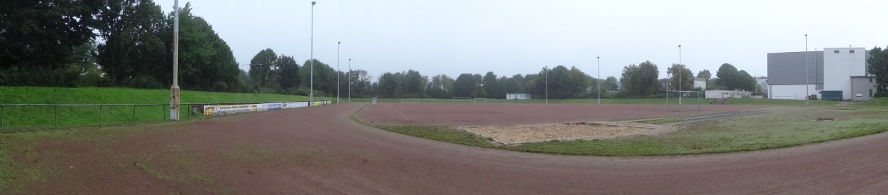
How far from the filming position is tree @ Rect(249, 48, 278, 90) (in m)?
111

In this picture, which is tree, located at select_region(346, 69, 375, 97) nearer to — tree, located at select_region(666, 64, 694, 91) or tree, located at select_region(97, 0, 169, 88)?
tree, located at select_region(666, 64, 694, 91)

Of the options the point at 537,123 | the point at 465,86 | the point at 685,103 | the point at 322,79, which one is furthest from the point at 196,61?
the point at 465,86

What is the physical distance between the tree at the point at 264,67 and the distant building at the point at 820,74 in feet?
320

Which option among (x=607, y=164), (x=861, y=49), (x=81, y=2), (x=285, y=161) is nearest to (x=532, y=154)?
(x=607, y=164)

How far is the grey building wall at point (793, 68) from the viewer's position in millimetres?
91312

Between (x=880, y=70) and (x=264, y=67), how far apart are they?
360 feet

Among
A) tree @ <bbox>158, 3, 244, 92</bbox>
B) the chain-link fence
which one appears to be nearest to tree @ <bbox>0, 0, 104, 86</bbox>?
the chain-link fence

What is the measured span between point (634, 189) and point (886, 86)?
8788 cm

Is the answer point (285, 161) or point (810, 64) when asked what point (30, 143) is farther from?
point (810, 64)

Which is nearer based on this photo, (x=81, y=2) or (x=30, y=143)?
(x=30, y=143)

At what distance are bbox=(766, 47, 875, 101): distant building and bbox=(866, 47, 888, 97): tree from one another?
386 cm

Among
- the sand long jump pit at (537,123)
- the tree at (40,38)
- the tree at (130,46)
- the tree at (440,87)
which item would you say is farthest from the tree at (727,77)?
the tree at (40,38)

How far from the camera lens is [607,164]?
29.8ft

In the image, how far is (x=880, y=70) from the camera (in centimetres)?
7169
